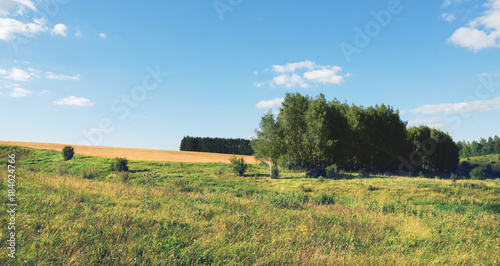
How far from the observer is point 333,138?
4266 cm

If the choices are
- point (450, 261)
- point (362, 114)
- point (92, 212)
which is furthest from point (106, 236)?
point (362, 114)

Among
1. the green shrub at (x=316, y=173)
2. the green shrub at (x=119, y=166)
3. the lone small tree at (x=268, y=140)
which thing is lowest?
the green shrub at (x=316, y=173)

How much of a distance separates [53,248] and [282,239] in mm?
4646

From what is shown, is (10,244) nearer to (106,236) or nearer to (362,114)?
(106,236)

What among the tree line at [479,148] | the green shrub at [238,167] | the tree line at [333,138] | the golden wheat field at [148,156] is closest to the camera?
the green shrub at [238,167]

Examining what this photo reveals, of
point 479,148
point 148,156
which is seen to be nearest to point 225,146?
point 148,156

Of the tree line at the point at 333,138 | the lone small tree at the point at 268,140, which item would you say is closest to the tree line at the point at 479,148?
the tree line at the point at 333,138

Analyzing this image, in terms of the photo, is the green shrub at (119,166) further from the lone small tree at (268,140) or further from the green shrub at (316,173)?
the green shrub at (316,173)

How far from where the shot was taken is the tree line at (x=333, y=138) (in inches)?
1470

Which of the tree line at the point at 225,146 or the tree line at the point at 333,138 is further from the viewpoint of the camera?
the tree line at the point at 225,146

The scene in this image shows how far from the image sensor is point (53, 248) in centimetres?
507

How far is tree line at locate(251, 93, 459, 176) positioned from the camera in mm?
37344

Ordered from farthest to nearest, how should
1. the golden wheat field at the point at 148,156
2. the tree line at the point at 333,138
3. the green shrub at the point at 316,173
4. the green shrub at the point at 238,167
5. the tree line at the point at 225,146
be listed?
the tree line at the point at 225,146 → the golden wheat field at the point at 148,156 → the tree line at the point at 333,138 → the green shrub at the point at 316,173 → the green shrub at the point at 238,167

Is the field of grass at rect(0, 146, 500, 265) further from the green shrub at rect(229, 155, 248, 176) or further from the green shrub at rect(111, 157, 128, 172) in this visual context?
the green shrub at rect(111, 157, 128, 172)
